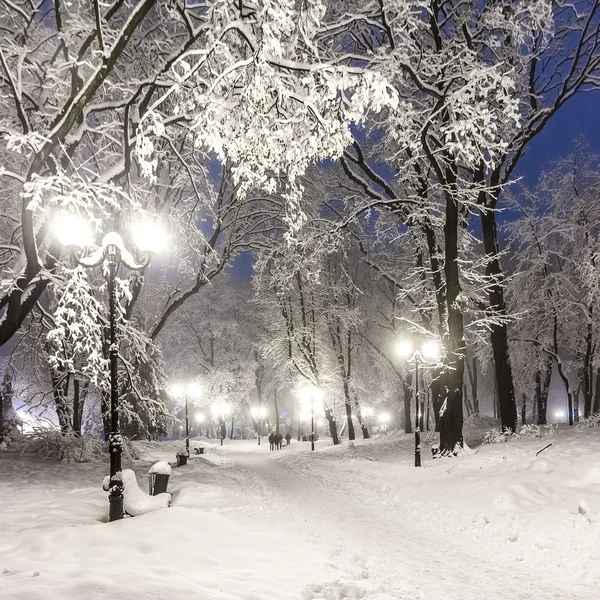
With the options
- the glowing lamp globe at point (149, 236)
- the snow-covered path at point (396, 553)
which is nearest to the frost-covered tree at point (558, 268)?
the snow-covered path at point (396, 553)

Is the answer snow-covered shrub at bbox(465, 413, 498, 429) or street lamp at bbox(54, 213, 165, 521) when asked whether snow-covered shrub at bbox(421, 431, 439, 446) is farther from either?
street lamp at bbox(54, 213, 165, 521)

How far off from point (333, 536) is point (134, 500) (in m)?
3.53

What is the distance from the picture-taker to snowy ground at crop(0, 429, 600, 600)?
15.0ft

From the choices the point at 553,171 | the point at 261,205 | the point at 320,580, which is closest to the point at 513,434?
the point at 320,580

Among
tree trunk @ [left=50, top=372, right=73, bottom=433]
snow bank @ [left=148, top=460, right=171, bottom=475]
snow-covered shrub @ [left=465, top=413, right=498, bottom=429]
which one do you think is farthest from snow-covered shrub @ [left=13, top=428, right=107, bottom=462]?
snow-covered shrub @ [left=465, top=413, right=498, bottom=429]

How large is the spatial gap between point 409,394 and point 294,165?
25940 mm

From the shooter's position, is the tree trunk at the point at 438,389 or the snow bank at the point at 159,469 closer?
the snow bank at the point at 159,469

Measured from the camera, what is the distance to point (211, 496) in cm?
991

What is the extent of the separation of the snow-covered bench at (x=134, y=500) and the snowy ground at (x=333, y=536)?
2.01ft

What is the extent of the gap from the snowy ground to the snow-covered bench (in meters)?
0.61

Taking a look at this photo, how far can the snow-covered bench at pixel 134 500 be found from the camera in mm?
7473

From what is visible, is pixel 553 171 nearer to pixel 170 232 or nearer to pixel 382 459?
pixel 382 459

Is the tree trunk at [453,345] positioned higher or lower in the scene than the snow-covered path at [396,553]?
higher

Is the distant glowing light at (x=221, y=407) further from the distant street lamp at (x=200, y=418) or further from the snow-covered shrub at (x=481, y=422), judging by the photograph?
the snow-covered shrub at (x=481, y=422)
